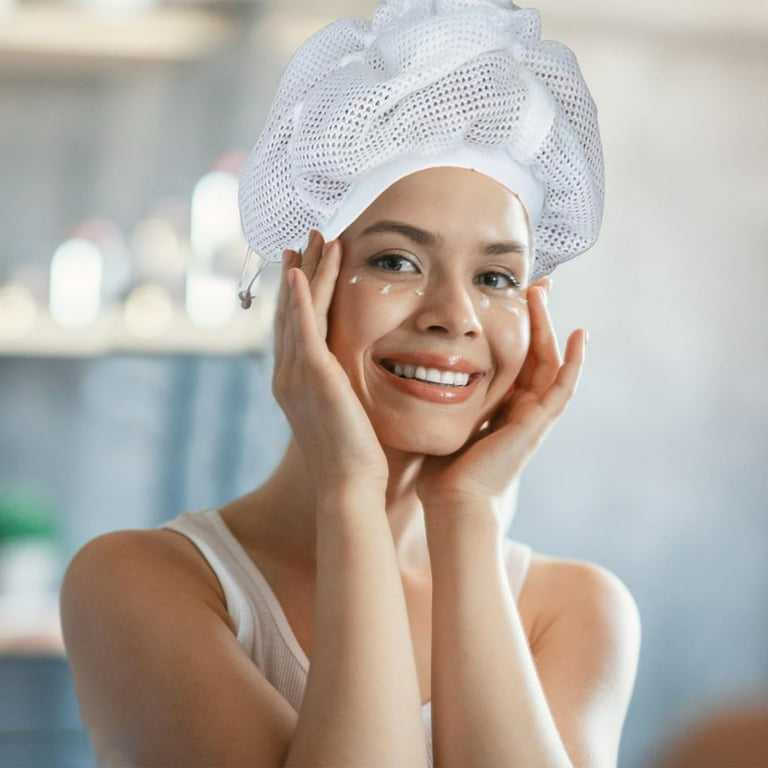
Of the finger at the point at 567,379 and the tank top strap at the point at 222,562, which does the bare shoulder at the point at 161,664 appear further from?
the finger at the point at 567,379

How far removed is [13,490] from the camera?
2.28 m

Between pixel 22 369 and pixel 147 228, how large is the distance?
1.21ft

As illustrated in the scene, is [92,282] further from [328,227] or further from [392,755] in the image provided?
[392,755]

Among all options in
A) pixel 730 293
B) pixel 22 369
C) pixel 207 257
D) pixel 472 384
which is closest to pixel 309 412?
pixel 472 384

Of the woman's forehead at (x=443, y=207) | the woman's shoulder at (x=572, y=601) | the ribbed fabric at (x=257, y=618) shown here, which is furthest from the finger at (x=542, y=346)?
the ribbed fabric at (x=257, y=618)

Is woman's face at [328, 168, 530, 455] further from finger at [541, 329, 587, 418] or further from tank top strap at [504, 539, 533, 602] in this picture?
tank top strap at [504, 539, 533, 602]

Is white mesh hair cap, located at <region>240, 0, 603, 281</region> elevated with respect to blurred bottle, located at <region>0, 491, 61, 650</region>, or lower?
elevated

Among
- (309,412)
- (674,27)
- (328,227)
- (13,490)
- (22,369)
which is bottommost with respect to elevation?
(13,490)

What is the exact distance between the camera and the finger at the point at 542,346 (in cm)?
125

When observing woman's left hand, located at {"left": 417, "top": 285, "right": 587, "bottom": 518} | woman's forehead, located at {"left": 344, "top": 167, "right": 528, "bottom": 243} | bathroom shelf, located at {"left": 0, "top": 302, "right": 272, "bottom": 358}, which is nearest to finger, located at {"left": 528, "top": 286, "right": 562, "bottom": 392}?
woman's left hand, located at {"left": 417, "top": 285, "right": 587, "bottom": 518}

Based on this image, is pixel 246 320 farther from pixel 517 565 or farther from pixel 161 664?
pixel 161 664

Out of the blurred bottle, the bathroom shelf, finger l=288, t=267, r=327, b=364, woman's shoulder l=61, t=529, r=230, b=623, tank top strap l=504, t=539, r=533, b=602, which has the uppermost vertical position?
finger l=288, t=267, r=327, b=364

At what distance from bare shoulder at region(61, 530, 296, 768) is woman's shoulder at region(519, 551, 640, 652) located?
14.0 inches

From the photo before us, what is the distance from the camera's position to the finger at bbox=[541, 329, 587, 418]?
122 centimetres
